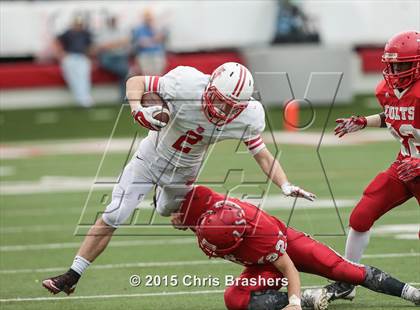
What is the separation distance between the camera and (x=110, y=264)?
8.05 metres

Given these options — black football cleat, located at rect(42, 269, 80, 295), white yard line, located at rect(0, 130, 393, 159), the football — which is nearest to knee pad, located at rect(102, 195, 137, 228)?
black football cleat, located at rect(42, 269, 80, 295)

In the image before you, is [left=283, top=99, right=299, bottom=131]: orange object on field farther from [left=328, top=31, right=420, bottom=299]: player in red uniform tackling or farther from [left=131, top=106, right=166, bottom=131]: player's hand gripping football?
[left=131, top=106, right=166, bottom=131]: player's hand gripping football

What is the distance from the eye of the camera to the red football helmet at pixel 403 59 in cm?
628

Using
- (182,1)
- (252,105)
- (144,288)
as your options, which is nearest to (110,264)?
(144,288)

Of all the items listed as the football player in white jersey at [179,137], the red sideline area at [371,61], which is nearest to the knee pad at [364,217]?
the football player in white jersey at [179,137]

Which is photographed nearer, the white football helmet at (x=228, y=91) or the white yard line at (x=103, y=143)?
the white football helmet at (x=228, y=91)

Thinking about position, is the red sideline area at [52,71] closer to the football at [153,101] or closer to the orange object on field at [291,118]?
the orange object on field at [291,118]

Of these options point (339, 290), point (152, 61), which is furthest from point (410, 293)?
point (152, 61)

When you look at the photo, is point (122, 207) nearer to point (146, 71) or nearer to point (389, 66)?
point (389, 66)

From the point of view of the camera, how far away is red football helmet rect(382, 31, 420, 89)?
6277mm

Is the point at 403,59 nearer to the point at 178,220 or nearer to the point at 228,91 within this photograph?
the point at 228,91

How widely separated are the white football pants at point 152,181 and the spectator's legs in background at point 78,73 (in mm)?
12059

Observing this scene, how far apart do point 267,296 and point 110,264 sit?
2.37 m

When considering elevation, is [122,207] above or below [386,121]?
below
